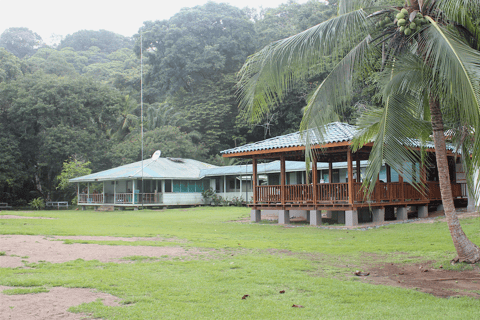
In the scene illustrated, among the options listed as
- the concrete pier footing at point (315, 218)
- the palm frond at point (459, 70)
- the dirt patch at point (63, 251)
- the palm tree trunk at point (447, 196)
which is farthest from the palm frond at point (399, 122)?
the concrete pier footing at point (315, 218)

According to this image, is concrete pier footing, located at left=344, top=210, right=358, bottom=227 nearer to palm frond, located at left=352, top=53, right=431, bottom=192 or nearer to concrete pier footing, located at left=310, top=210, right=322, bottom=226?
concrete pier footing, located at left=310, top=210, right=322, bottom=226

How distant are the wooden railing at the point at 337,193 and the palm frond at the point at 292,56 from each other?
28.2 feet

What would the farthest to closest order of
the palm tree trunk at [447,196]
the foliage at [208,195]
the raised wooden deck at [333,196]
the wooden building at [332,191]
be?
the foliage at [208,195] → the raised wooden deck at [333,196] → the wooden building at [332,191] → the palm tree trunk at [447,196]

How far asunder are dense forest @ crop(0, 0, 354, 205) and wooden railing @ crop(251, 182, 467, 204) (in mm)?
12405

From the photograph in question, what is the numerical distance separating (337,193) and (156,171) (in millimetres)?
20065

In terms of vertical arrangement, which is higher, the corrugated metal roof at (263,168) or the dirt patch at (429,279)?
the corrugated metal roof at (263,168)

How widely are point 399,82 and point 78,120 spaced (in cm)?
3586

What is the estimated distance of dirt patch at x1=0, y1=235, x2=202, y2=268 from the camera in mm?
8008

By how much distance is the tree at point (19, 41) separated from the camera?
240 feet

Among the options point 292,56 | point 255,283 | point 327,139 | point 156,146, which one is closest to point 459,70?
point 292,56

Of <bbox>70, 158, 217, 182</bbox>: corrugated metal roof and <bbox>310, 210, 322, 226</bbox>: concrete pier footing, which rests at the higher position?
<bbox>70, 158, 217, 182</bbox>: corrugated metal roof

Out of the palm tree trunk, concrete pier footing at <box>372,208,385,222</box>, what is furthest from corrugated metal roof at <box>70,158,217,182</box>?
the palm tree trunk

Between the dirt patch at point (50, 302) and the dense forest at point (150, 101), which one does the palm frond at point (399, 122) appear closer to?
the dirt patch at point (50, 302)

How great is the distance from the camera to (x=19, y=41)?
74.8 m
